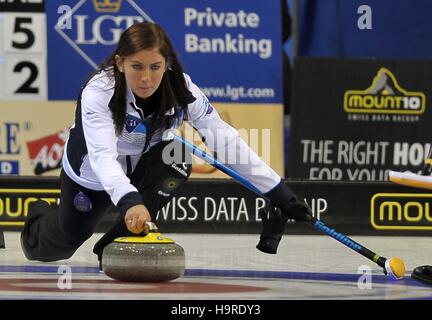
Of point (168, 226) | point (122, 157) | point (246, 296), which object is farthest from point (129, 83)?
point (168, 226)

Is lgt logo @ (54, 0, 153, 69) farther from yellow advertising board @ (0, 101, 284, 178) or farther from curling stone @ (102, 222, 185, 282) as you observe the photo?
curling stone @ (102, 222, 185, 282)

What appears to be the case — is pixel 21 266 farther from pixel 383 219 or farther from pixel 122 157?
pixel 383 219

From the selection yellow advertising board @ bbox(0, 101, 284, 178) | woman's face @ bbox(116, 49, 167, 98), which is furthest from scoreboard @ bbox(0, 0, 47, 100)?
woman's face @ bbox(116, 49, 167, 98)

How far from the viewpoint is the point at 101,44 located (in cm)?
869

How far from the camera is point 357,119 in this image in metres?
8.83

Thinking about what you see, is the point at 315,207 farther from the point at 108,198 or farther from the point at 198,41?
the point at 108,198

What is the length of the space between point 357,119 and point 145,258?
149 inches

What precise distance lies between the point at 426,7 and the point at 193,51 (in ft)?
6.23

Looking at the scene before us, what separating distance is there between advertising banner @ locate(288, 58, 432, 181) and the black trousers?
272cm

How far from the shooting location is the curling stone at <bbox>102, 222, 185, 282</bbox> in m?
5.39

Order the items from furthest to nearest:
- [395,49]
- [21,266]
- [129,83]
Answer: [395,49], [21,266], [129,83]

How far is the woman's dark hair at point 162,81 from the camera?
543cm

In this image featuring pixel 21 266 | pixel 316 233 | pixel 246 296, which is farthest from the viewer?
pixel 316 233

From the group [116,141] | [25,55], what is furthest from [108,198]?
[25,55]
